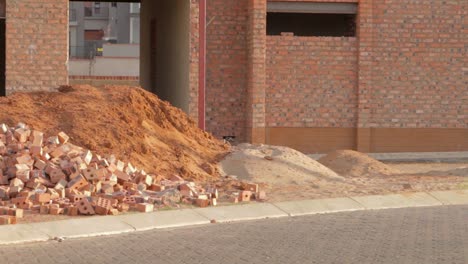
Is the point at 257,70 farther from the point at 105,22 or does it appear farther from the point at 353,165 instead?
the point at 105,22

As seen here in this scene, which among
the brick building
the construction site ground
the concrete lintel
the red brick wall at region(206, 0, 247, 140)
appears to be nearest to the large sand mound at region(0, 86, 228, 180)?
the construction site ground

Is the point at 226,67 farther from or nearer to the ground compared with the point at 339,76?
farther from the ground

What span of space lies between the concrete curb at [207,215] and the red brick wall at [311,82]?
8.36m

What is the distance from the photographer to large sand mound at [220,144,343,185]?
1761 centimetres

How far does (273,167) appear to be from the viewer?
59.1ft

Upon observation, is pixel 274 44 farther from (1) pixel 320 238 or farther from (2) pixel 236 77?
(1) pixel 320 238

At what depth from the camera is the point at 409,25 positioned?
25.4 meters

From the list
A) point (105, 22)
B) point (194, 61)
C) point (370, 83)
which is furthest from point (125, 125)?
point (105, 22)

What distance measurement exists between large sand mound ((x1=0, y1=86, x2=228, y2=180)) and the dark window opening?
8.15 metres

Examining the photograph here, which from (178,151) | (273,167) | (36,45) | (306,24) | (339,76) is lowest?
(273,167)

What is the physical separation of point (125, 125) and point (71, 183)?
3.59 meters

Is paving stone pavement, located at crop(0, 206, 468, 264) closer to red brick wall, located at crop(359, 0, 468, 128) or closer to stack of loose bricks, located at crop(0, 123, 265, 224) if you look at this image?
stack of loose bricks, located at crop(0, 123, 265, 224)

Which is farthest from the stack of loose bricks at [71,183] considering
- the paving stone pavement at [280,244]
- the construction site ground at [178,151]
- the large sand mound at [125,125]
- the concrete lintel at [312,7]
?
the concrete lintel at [312,7]

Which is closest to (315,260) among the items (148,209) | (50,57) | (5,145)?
(148,209)
